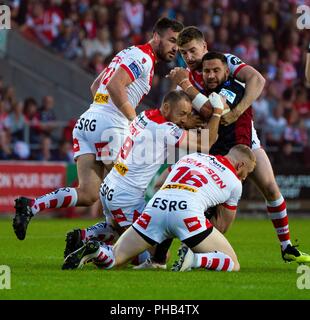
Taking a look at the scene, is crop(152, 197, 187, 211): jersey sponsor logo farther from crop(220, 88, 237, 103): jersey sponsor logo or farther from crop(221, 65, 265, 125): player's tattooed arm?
crop(220, 88, 237, 103): jersey sponsor logo

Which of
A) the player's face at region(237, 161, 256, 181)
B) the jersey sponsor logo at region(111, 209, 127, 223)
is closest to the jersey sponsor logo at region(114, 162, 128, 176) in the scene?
the jersey sponsor logo at region(111, 209, 127, 223)

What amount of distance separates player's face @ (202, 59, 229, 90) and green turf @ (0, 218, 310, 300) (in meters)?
1.81

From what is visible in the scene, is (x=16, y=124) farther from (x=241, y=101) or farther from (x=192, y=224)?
(x=192, y=224)

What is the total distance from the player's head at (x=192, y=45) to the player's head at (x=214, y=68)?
0.24m

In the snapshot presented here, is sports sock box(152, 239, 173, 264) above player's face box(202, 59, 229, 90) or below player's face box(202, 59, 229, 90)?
below

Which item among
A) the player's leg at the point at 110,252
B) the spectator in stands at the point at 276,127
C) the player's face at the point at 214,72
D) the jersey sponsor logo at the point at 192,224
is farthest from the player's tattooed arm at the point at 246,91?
the spectator in stands at the point at 276,127

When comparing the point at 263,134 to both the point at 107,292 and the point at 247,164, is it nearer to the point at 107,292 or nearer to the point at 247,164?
the point at 247,164

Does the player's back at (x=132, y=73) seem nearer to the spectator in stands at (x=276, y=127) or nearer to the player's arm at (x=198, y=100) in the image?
the player's arm at (x=198, y=100)

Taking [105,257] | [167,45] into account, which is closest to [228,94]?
[167,45]

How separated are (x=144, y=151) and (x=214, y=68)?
1125mm

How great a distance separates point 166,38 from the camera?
36.7 feet

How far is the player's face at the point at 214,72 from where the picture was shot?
10.1 meters

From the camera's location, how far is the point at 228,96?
33.9 ft

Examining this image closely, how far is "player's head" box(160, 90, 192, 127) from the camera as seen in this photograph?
31.3ft
